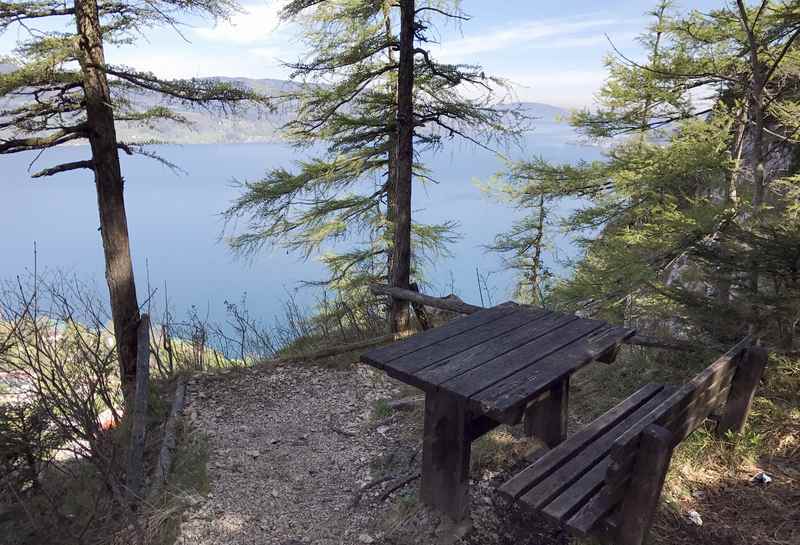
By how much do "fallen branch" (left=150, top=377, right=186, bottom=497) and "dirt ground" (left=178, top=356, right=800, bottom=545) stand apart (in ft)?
0.44

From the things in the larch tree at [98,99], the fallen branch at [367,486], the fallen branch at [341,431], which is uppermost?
the larch tree at [98,99]

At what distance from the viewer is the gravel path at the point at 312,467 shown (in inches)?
118

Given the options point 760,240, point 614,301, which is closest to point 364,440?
point 760,240

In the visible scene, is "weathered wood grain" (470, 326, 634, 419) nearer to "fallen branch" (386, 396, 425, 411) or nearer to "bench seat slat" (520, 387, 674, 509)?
"bench seat slat" (520, 387, 674, 509)

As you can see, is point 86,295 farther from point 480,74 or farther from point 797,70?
point 797,70

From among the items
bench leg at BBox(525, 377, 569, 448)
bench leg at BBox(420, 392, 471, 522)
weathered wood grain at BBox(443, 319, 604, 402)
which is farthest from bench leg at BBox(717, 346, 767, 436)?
bench leg at BBox(420, 392, 471, 522)

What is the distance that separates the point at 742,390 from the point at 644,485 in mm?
1579

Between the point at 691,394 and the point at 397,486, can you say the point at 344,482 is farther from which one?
the point at 691,394

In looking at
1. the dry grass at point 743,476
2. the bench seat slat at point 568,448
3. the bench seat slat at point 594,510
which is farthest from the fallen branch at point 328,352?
the bench seat slat at point 594,510

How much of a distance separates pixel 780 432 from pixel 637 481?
6.70 ft

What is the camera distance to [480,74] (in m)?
6.57

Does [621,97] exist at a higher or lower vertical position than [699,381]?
higher

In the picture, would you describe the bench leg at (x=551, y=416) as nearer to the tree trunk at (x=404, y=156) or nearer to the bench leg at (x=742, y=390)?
the bench leg at (x=742, y=390)

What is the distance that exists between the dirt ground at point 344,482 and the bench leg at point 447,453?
0.45 feet
